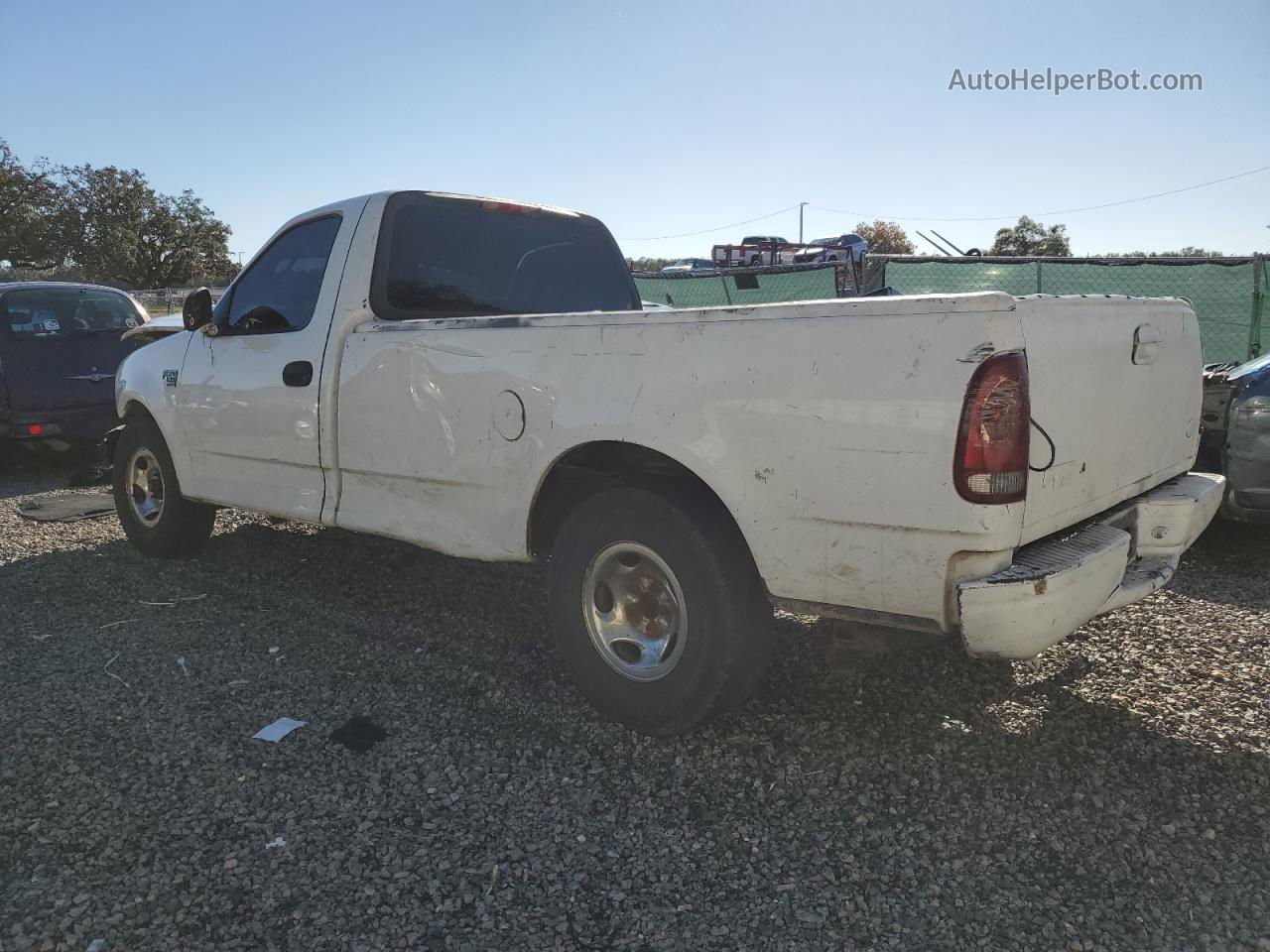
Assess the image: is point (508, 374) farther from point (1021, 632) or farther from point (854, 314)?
point (1021, 632)

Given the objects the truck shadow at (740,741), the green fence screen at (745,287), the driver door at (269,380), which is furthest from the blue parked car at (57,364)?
the green fence screen at (745,287)

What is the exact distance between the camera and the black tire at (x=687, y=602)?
286 centimetres

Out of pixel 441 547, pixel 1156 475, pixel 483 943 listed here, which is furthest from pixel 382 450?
pixel 1156 475

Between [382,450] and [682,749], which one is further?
[382,450]

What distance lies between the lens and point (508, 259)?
448 centimetres

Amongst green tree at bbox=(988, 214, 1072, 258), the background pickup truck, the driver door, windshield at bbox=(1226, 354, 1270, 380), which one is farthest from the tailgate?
green tree at bbox=(988, 214, 1072, 258)

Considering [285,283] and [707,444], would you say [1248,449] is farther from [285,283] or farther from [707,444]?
[285,283]

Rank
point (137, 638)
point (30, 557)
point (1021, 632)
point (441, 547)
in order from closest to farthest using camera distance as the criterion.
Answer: point (1021, 632) < point (441, 547) < point (137, 638) < point (30, 557)

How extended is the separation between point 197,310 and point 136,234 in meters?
61.4

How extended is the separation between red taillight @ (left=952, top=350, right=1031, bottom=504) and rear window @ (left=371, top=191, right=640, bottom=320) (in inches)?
95.9

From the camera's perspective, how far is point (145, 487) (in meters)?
5.52

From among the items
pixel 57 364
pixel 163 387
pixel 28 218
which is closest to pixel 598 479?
pixel 163 387

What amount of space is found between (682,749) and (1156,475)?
6.64ft

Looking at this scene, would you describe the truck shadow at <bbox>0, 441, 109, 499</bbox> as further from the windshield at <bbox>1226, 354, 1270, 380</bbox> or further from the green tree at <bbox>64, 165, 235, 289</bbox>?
the green tree at <bbox>64, 165, 235, 289</bbox>
